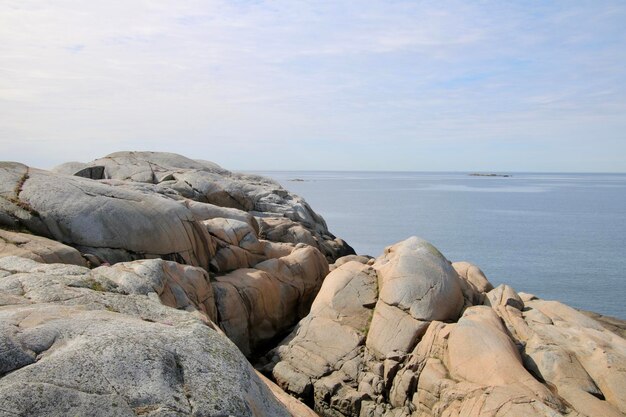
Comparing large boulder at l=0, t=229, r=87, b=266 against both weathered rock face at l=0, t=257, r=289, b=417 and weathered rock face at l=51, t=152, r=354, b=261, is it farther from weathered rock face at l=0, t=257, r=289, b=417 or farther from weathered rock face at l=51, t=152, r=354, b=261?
weathered rock face at l=51, t=152, r=354, b=261

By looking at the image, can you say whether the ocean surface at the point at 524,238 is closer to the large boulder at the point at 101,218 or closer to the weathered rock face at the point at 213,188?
the weathered rock face at the point at 213,188

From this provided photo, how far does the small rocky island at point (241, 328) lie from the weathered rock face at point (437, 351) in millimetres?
49

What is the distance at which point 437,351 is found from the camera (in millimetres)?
15875

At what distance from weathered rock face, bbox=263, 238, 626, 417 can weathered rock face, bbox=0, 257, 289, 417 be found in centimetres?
707

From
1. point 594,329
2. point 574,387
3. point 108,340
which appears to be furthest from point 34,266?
point 594,329

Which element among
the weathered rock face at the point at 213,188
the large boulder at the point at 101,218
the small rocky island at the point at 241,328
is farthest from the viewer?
the weathered rock face at the point at 213,188

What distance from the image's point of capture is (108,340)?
25.4 feet

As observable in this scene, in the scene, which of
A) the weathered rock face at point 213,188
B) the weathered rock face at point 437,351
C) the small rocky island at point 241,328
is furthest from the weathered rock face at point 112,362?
the weathered rock face at point 213,188

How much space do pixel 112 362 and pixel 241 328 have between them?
1159cm

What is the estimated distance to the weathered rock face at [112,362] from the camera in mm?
6781

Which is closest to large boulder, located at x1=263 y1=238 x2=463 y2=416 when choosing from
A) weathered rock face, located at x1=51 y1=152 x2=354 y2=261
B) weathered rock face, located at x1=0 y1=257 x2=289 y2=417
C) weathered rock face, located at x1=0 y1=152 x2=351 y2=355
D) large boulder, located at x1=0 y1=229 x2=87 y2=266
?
weathered rock face, located at x1=0 y1=152 x2=351 y2=355

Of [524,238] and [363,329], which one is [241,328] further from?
[524,238]

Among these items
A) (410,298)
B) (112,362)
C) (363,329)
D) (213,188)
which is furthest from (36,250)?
(213,188)

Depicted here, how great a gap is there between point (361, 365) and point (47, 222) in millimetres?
11151
